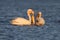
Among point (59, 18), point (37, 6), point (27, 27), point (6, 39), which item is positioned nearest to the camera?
point (6, 39)

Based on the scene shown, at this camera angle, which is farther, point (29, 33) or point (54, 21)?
point (54, 21)

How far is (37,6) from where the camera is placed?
Answer: 30.9 m

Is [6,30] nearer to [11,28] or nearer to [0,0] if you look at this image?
[11,28]

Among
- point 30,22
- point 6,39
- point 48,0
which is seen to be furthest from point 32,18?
point 48,0

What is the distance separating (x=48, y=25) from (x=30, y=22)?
1.08m

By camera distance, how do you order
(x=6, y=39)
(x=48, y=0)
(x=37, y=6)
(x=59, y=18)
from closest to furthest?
1. (x=6, y=39)
2. (x=59, y=18)
3. (x=37, y=6)
4. (x=48, y=0)

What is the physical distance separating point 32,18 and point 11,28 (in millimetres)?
2145

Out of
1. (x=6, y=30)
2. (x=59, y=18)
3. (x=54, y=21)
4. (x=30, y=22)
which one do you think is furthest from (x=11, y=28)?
(x=59, y=18)

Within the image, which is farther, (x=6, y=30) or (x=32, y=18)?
(x=32, y=18)

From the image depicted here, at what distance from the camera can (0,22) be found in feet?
71.6

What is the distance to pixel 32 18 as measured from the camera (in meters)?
21.7

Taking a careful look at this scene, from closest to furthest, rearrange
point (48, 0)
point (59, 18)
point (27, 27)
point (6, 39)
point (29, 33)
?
point (6, 39) → point (29, 33) → point (27, 27) → point (59, 18) → point (48, 0)

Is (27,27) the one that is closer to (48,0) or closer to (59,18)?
(59,18)

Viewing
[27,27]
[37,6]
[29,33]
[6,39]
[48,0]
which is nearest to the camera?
[6,39]
